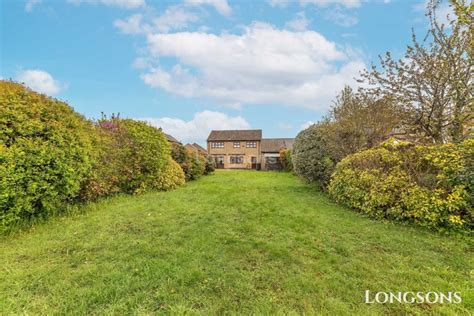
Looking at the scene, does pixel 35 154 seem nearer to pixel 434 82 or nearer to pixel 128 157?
pixel 128 157

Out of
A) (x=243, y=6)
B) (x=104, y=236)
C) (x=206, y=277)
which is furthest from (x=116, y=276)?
(x=243, y=6)

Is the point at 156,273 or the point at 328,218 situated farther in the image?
the point at 328,218

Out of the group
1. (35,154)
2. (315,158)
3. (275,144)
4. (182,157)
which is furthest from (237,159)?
(35,154)

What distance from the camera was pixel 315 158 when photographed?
9812 mm

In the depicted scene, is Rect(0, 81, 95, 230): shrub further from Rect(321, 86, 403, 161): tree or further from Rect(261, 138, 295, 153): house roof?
Rect(261, 138, 295, 153): house roof

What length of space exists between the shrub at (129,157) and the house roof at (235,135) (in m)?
25.7

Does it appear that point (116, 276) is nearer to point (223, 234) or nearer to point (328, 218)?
point (223, 234)

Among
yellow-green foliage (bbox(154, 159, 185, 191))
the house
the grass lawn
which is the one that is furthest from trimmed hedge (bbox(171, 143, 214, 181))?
the house

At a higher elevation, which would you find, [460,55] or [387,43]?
[387,43]

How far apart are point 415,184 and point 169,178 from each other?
29.7ft

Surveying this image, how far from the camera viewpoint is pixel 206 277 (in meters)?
2.73

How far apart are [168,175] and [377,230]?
851cm

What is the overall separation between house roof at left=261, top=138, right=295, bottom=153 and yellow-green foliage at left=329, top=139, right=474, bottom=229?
2978 centimetres

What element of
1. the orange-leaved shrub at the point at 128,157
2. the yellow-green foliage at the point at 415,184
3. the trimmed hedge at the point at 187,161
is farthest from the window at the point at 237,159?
the yellow-green foliage at the point at 415,184
